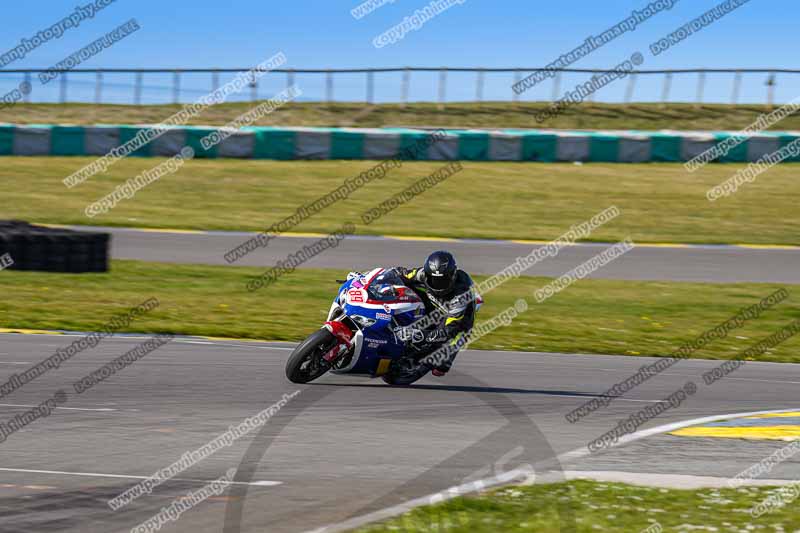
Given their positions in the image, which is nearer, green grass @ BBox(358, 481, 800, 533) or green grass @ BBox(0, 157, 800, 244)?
green grass @ BBox(358, 481, 800, 533)

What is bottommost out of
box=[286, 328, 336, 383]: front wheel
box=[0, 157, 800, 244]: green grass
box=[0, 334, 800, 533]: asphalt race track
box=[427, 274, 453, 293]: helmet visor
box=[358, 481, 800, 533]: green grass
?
box=[0, 334, 800, 533]: asphalt race track

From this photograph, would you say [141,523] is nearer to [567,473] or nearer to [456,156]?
[567,473]

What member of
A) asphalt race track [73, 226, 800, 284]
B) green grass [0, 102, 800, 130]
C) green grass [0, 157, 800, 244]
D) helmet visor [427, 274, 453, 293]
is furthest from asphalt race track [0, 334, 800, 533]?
green grass [0, 102, 800, 130]

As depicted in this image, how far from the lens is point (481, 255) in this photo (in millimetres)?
23062

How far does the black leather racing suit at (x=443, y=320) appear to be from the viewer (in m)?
11.2

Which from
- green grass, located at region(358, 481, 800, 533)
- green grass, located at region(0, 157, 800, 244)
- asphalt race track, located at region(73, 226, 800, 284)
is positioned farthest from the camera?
green grass, located at region(0, 157, 800, 244)

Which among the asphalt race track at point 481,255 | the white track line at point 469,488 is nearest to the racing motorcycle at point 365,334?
the white track line at point 469,488

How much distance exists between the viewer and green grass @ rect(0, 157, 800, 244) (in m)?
26.6

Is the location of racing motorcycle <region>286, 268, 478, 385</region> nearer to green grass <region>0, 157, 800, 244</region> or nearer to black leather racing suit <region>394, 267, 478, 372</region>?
black leather racing suit <region>394, 267, 478, 372</region>

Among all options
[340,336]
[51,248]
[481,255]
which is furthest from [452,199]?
[340,336]

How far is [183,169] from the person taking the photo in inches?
1262

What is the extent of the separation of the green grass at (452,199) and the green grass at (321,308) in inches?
222

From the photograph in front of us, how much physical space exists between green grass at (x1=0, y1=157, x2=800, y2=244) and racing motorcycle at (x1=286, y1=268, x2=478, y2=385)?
14.4m

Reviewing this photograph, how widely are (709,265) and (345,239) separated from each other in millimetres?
7680
